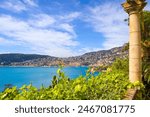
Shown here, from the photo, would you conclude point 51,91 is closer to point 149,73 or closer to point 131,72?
point 131,72

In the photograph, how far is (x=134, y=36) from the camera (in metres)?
8.16

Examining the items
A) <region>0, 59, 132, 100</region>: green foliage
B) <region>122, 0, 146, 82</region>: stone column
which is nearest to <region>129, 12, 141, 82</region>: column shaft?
<region>122, 0, 146, 82</region>: stone column

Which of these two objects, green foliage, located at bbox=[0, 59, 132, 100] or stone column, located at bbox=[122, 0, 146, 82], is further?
stone column, located at bbox=[122, 0, 146, 82]

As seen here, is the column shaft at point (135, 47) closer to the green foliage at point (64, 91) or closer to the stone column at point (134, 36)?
the stone column at point (134, 36)

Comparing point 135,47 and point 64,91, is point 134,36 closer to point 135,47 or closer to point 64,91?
point 135,47

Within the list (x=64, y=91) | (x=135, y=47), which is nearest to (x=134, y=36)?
(x=135, y=47)

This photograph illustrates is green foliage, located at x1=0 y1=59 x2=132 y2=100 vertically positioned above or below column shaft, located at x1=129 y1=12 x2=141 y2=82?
below

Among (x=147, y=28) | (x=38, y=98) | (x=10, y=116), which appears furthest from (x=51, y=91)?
(x=147, y=28)

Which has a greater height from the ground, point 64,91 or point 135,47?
point 135,47

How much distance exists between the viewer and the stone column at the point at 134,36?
8.16 meters

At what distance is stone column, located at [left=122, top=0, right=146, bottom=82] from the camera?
26.8ft

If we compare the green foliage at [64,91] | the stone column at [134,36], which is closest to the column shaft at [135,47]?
the stone column at [134,36]

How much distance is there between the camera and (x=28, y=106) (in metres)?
3.90

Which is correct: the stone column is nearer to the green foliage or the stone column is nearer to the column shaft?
the column shaft
